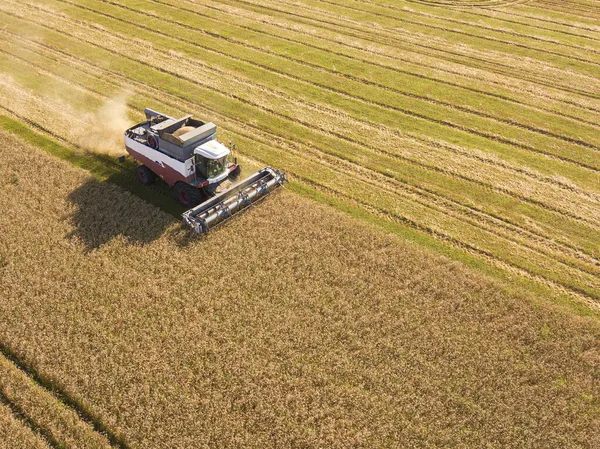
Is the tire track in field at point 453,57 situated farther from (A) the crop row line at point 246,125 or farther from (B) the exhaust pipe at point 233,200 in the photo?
(B) the exhaust pipe at point 233,200

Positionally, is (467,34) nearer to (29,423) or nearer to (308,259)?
(308,259)

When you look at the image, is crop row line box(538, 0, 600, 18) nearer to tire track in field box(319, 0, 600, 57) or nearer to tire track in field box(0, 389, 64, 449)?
tire track in field box(319, 0, 600, 57)

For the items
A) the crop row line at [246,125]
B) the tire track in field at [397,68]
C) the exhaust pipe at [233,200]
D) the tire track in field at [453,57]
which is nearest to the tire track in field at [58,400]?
the exhaust pipe at [233,200]

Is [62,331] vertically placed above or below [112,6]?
below

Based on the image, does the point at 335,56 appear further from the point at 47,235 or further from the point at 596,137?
the point at 47,235

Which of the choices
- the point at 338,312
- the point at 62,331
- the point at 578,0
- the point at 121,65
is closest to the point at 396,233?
the point at 338,312
